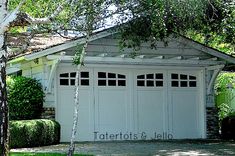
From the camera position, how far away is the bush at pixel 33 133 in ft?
44.0

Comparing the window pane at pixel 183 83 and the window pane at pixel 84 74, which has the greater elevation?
the window pane at pixel 84 74

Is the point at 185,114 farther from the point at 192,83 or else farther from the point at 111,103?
the point at 111,103

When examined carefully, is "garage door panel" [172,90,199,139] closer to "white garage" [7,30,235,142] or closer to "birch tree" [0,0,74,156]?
"white garage" [7,30,235,142]

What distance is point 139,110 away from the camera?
1677cm

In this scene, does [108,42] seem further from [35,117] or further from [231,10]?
[231,10]

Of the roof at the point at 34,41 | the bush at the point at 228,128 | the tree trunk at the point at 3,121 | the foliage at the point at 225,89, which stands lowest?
the bush at the point at 228,128

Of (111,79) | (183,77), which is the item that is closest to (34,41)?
(111,79)

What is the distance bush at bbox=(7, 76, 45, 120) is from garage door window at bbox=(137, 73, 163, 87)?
142 inches

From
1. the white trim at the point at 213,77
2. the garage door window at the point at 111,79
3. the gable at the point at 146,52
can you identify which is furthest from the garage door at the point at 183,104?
the garage door window at the point at 111,79

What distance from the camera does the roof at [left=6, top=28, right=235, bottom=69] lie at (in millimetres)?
14469

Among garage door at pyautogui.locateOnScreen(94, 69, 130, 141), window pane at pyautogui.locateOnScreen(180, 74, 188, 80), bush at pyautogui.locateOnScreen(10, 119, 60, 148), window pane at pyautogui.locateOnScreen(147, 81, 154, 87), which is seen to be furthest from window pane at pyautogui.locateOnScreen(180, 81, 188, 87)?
bush at pyautogui.locateOnScreen(10, 119, 60, 148)

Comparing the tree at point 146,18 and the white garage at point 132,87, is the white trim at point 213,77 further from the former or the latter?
the tree at point 146,18

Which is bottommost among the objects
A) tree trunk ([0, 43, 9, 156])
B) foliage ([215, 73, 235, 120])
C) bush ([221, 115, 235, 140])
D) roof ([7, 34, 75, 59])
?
bush ([221, 115, 235, 140])

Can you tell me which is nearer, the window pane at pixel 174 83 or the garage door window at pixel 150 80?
the garage door window at pixel 150 80
